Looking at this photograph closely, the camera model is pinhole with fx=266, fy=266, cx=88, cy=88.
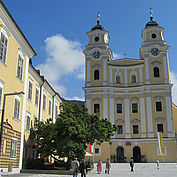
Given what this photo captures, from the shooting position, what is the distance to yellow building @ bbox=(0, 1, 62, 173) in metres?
17.0

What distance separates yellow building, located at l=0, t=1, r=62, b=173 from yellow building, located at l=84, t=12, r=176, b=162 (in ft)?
81.4

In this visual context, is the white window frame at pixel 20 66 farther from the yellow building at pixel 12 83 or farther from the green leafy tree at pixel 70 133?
the green leafy tree at pixel 70 133

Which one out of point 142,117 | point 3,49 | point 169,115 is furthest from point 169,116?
point 3,49

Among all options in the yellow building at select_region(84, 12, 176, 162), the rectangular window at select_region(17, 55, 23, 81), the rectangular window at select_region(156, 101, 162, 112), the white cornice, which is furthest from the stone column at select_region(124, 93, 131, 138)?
the rectangular window at select_region(17, 55, 23, 81)

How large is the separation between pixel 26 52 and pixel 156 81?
3188cm

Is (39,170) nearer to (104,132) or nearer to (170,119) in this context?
(104,132)

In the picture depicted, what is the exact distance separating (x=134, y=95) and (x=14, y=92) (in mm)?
33884

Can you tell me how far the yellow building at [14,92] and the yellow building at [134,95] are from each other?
2482 centimetres

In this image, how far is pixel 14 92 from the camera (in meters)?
19.0

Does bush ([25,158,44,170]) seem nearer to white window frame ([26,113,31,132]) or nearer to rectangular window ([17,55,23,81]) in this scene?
white window frame ([26,113,31,132])

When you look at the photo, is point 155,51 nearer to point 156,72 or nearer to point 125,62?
point 156,72

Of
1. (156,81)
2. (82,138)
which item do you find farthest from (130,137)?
(82,138)

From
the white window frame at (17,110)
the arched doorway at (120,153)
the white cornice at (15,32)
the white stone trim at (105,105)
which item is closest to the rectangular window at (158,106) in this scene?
the white stone trim at (105,105)

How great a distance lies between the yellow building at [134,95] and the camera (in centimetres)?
4638
